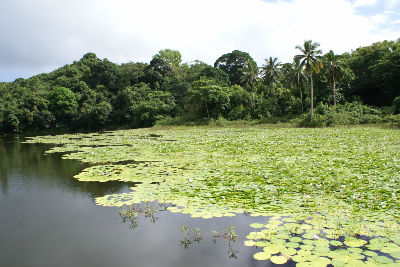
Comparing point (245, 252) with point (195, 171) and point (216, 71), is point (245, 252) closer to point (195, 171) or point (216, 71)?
point (195, 171)

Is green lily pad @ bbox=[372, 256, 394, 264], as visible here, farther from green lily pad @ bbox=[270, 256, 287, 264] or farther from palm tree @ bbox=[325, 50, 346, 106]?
palm tree @ bbox=[325, 50, 346, 106]

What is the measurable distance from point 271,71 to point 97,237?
124 feet

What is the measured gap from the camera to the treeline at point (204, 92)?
112 feet

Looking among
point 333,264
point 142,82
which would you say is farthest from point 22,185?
point 142,82

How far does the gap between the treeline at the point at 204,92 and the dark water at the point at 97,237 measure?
27.8 m

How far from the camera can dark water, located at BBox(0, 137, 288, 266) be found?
4.25 metres

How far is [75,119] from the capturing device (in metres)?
45.7

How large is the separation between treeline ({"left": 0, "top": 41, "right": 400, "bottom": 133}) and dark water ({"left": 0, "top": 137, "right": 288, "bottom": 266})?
27789mm

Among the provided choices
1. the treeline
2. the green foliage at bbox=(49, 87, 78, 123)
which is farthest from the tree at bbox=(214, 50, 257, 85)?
the green foliage at bbox=(49, 87, 78, 123)

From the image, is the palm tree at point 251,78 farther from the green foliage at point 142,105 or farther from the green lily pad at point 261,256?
the green lily pad at point 261,256

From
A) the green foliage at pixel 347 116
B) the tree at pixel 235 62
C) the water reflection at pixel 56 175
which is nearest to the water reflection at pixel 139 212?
the water reflection at pixel 56 175

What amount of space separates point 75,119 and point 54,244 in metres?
44.7

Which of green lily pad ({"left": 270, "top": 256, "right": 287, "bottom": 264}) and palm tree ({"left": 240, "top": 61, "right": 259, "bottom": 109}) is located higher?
palm tree ({"left": 240, "top": 61, "right": 259, "bottom": 109})

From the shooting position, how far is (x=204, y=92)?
131 feet
